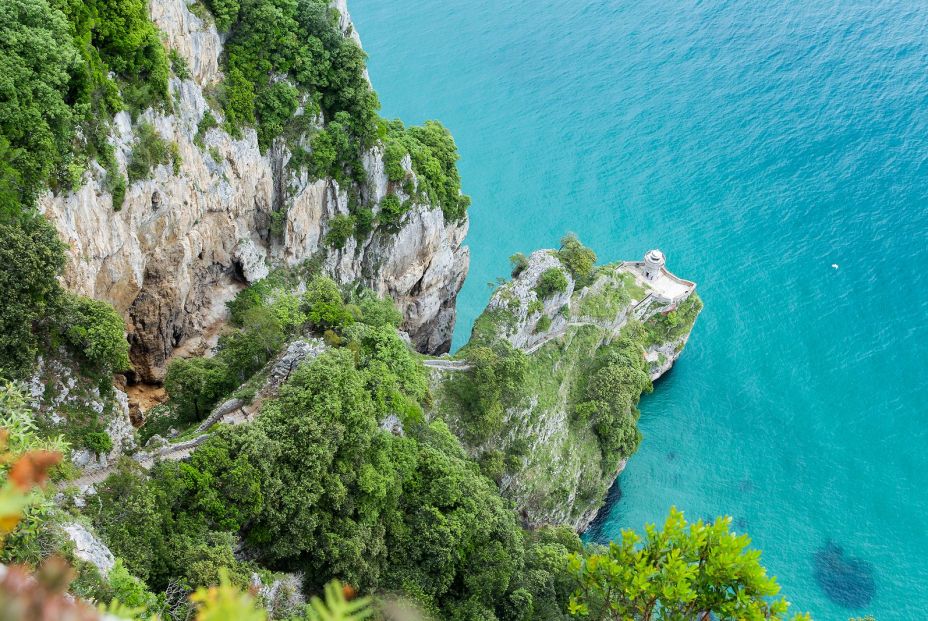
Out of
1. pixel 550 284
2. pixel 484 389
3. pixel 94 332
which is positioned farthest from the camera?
pixel 550 284

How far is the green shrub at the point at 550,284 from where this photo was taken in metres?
59.2

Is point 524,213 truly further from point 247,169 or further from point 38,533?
point 38,533

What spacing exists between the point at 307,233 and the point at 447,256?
15.1 meters

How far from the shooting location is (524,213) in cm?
9269

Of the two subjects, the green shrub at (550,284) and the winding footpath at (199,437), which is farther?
the green shrub at (550,284)

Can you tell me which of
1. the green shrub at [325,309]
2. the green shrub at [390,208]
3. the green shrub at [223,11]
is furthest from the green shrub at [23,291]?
the green shrub at [390,208]

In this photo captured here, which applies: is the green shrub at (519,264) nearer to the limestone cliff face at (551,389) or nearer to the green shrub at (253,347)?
the limestone cliff face at (551,389)

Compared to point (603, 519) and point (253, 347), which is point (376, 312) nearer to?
point (253, 347)

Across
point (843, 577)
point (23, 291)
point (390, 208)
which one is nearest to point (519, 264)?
point (390, 208)

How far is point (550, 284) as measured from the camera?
59.4 metres

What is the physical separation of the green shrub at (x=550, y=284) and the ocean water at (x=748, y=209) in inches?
757

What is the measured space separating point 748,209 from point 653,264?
26436 mm

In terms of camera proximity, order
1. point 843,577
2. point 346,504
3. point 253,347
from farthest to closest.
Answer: point 843,577
point 253,347
point 346,504

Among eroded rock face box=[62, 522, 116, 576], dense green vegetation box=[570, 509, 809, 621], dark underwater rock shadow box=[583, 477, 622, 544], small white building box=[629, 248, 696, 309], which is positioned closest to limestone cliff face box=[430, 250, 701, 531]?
dark underwater rock shadow box=[583, 477, 622, 544]
